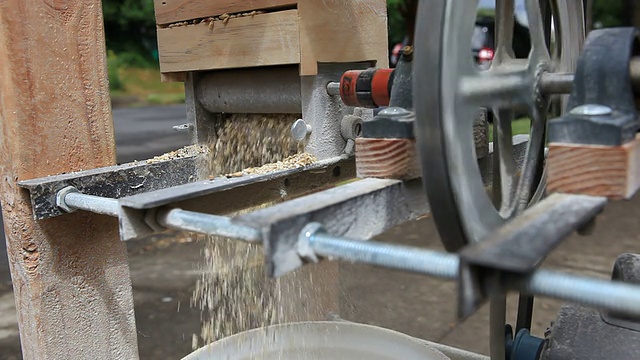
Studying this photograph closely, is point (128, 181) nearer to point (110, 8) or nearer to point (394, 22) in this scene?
point (394, 22)

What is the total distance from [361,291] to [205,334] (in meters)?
1.81

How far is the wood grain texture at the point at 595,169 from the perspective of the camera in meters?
1.02

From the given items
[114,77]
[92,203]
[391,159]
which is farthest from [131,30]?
[391,159]

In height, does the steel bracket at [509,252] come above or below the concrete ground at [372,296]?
above

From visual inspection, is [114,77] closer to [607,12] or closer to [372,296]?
[607,12]

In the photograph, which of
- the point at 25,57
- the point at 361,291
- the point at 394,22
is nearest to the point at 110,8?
the point at 394,22

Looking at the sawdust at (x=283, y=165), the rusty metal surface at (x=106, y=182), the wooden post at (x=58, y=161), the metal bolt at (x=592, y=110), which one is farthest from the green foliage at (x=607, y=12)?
the metal bolt at (x=592, y=110)

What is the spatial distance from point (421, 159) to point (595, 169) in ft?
0.92

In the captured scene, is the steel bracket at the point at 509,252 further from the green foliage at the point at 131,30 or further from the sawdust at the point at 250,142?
the green foliage at the point at 131,30

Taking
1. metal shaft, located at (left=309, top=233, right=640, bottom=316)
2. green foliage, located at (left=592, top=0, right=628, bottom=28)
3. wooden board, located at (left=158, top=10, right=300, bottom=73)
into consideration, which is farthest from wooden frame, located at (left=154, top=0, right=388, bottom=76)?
green foliage, located at (left=592, top=0, right=628, bottom=28)

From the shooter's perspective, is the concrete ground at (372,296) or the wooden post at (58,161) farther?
the concrete ground at (372,296)

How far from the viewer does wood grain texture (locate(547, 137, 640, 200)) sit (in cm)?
102

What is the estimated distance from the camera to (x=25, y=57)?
1543mm

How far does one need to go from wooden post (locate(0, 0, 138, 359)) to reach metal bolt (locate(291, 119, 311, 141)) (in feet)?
1.67
